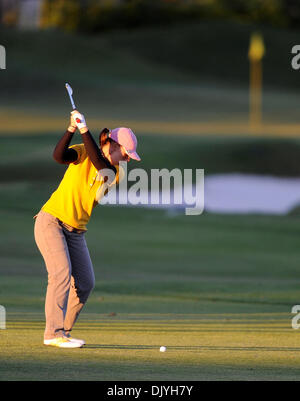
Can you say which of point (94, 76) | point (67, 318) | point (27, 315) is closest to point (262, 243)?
point (27, 315)

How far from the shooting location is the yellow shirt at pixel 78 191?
389 inches

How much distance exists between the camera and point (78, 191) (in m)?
9.92

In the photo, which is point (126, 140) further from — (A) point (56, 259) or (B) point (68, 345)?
(B) point (68, 345)

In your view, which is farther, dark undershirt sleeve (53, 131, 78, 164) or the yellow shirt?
the yellow shirt

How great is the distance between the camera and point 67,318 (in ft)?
34.0

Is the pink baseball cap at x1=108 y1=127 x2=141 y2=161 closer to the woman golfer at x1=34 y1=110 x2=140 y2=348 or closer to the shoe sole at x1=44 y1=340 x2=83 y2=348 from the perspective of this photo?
the woman golfer at x1=34 y1=110 x2=140 y2=348

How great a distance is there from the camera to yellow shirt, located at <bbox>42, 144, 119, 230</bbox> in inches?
389

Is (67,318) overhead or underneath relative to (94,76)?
underneath

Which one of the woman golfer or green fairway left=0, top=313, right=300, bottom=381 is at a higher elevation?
the woman golfer

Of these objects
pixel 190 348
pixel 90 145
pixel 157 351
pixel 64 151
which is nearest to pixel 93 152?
pixel 90 145

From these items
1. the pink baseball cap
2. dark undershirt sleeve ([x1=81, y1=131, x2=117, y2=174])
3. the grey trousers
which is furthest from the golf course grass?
the pink baseball cap

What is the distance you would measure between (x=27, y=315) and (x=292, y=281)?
22.7 feet

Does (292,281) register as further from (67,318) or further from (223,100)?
(223,100)
